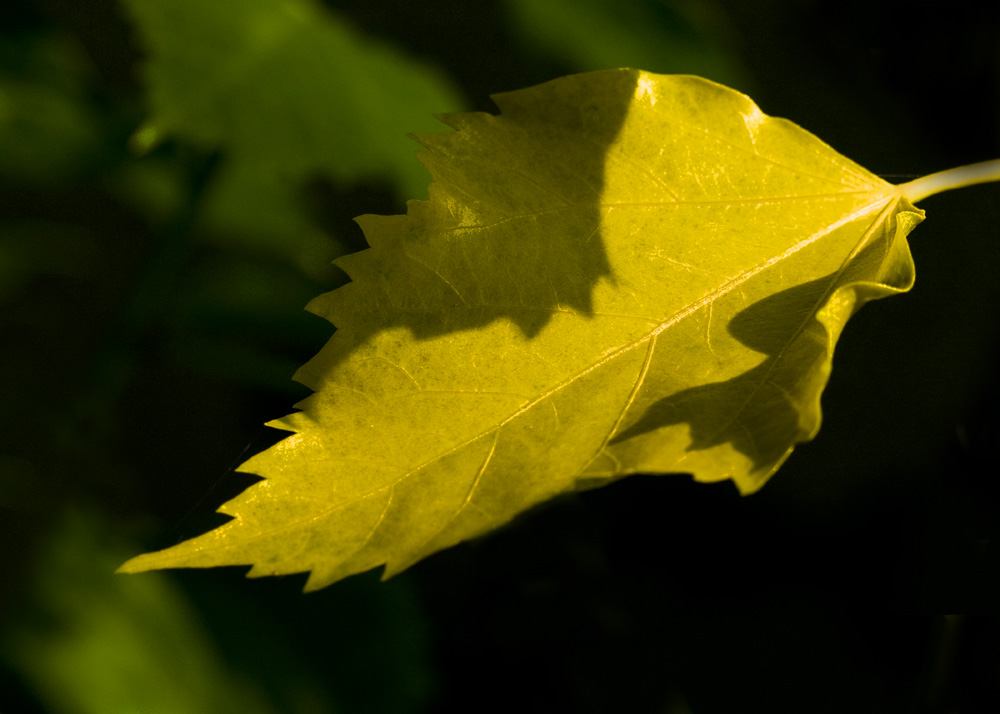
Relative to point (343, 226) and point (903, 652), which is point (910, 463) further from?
point (343, 226)

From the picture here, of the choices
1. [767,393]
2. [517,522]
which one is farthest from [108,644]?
[767,393]

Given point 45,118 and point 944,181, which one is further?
point 45,118

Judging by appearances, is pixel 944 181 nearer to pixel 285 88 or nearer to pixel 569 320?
pixel 569 320

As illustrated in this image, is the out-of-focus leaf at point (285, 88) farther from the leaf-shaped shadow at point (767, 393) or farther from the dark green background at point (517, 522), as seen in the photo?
the leaf-shaped shadow at point (767, 393)

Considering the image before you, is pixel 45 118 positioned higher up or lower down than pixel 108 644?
higher up

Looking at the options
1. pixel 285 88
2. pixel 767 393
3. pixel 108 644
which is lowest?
pixel 108 644

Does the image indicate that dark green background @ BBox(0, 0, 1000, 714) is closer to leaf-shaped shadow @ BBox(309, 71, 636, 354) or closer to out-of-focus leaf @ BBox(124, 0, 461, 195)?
out-of-focus leaf @ BBox(124, 0, 461, 195)

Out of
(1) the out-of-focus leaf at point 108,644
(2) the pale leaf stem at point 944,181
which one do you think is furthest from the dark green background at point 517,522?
(2) the pale leaf stem at point 944,181
